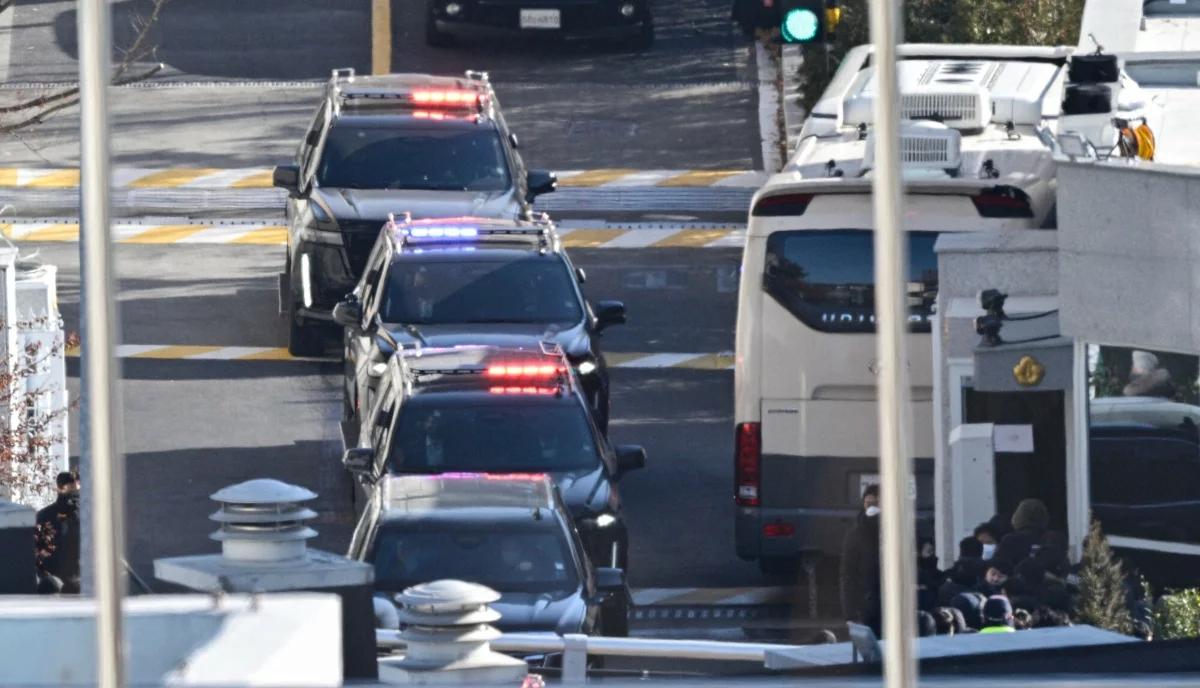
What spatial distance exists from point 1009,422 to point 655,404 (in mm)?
5298

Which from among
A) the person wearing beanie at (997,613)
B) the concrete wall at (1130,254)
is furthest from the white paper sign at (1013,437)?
the person wearing beanie at (997,613)

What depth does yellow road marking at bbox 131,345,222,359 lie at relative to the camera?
20111 millimetres

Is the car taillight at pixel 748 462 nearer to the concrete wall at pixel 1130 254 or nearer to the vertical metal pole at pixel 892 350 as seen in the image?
the concrete wall at pixel 1130 254

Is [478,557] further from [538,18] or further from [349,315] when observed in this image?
[538,18]

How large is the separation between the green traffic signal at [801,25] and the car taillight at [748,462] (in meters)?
3.12

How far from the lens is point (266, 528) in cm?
706

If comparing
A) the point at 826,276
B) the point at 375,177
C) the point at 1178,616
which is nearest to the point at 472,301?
the point at 826,276

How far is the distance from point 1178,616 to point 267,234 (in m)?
13.5

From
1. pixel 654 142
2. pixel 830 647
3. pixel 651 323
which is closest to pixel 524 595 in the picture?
pixel 830 647

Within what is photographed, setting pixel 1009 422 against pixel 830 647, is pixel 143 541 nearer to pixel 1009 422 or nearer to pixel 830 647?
pixel 1009 422

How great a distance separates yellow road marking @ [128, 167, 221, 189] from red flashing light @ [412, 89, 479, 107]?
602cm

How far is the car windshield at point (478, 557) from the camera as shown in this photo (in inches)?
464

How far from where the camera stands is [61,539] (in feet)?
43.5

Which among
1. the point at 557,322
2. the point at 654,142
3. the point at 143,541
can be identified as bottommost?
the point at 143,541
